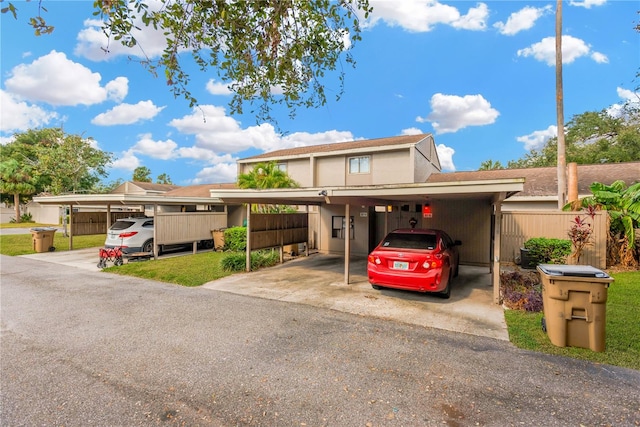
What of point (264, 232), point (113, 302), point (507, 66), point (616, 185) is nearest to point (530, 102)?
point (507, 66)

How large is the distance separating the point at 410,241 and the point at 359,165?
9.38 m

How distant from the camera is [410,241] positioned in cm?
709

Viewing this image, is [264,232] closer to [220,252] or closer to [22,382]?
[220,252]

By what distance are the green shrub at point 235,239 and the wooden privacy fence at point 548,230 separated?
10696 mm

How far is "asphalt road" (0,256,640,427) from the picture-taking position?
2934mm

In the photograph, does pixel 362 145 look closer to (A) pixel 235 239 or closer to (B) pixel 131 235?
(A) pixel 235 239

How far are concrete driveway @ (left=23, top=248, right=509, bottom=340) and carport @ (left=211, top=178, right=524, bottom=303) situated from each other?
0.62 m

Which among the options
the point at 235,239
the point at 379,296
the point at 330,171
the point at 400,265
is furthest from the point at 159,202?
the point at 400,265

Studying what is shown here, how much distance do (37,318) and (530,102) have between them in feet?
91.1

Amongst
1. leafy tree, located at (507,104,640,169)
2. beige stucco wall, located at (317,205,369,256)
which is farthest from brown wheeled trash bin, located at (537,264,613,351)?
leafy tree, located at (507,104,640,169)

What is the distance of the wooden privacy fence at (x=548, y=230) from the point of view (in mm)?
9570

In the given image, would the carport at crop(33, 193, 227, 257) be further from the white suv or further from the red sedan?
the red sedan

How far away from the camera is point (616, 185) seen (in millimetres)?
10469

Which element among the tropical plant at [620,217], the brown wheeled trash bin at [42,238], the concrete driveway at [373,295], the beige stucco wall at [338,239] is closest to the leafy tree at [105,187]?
the brown wheeled trash bin at [42,238]
